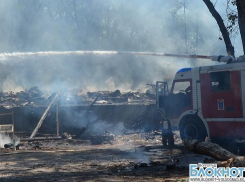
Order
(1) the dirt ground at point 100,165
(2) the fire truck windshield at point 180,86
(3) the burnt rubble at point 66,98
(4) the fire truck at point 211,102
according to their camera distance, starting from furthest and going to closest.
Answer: (3) the burnt rubble at point 66,98 < (2) the fire truck windshield at point 180,86 < (4) the fire truck at point 211,102 < (1) the dirt ground at point 100,165

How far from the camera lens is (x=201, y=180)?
21.1ft

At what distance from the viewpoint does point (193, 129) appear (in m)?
13.8

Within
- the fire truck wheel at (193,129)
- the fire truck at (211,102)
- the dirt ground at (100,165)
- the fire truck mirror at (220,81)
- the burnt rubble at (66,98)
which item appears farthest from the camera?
the burnt rubble at (66,98)

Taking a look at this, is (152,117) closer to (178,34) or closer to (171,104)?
(171,104)

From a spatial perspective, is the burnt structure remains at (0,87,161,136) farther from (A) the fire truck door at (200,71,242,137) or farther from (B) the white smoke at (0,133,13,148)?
(A) the fire truck door at (200,71,242,137)

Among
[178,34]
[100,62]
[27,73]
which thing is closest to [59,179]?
[27,73]

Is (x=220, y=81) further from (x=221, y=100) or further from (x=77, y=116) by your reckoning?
(x=77, y=116)

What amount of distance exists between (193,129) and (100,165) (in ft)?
16.1

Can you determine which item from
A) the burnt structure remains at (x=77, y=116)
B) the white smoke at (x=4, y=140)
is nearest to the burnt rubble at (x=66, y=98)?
the burnt structure remains at (x=77, y=116)

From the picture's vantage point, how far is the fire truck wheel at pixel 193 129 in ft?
44.3

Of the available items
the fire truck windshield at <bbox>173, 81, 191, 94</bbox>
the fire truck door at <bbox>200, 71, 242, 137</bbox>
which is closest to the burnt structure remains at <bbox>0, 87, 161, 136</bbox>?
the fire truck windshield at <bbox>173, 81, 191, 94</bbox>

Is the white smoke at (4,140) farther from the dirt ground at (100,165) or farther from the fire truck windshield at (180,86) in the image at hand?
the fire truck windshield at (180,86)

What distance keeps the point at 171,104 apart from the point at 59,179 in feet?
25.2

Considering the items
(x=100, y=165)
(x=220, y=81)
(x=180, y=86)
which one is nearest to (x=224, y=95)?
(x=220, y=81)
